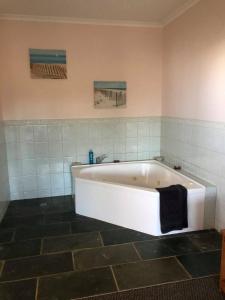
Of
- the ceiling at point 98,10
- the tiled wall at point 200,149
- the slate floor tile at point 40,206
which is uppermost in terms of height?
the ceiling at point 98,10

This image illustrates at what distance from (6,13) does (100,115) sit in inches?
72.9

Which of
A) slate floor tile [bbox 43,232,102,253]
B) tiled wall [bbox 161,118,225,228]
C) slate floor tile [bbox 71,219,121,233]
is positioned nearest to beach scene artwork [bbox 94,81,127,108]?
tiled wall [bbox 161,118,225,228]

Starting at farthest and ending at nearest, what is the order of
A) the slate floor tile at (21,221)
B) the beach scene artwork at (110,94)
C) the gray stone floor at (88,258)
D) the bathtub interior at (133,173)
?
the beach scene artwork at (110,94)
the bathtub interior at (133,173)
the slate floor tile at (21,221)
the gray stone floor at (88,258)

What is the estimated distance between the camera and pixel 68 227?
2.90 m

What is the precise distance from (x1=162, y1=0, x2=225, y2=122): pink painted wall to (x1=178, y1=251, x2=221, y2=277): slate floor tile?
1.35 metres

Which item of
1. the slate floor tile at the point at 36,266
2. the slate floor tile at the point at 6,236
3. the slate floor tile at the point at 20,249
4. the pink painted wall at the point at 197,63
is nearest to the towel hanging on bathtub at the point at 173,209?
the pink painted wall at the point at 197,63

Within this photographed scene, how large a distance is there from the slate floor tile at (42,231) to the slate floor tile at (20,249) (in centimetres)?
12

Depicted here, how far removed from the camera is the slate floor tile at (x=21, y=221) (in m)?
2.97

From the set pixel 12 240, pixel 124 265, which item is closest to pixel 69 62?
pixel 12 240

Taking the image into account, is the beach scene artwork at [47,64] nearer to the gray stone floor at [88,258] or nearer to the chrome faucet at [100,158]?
the chrome faucet at [100,158]

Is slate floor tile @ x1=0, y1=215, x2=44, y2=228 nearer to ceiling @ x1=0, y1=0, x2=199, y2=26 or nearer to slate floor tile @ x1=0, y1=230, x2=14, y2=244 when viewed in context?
slate floor tile @ x1=0, y1=230, x2=14, y2=244

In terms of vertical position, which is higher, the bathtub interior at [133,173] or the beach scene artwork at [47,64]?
the beach scene artwork at [47,64]

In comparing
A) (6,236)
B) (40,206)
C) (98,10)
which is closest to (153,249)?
(6,236)

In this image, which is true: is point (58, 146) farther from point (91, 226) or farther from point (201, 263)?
point (201, 263)
